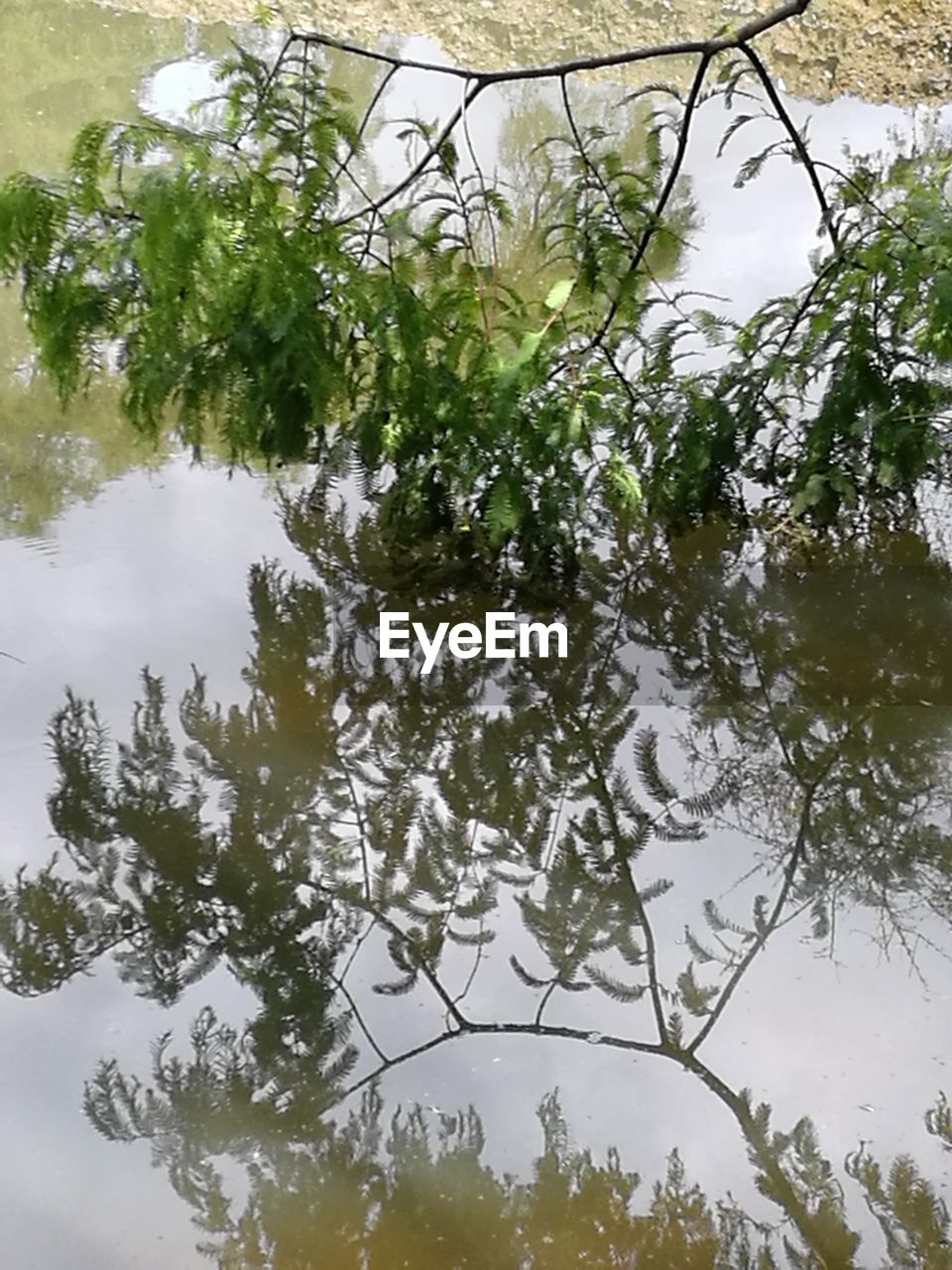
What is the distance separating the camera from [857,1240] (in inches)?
63.6

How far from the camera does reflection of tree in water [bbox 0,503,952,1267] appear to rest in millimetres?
1638

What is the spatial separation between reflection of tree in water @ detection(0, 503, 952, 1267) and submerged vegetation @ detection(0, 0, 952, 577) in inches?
7.6

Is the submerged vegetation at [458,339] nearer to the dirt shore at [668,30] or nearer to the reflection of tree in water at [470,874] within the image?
the reflection of tree in water at [470,874]

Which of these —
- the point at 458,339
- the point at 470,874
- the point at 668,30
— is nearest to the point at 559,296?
the point at 458,339

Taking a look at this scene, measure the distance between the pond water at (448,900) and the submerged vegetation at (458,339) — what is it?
172mm

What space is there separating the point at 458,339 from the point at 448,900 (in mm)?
1042

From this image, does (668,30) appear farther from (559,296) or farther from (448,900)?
(448,900)

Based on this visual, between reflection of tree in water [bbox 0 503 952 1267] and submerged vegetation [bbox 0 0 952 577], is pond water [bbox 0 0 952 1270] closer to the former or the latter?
reflection of tree in water [bbox 0 503 952 1267]

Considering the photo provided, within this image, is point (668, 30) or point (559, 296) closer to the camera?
point (559, 296)

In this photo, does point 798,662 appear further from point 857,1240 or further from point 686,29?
point 686,29

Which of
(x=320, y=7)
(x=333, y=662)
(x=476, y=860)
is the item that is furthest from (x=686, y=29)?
(x=476, y=860)

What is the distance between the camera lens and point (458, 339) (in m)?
2.56

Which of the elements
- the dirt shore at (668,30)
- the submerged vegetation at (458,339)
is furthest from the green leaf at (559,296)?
the dirt shore at (668,30)

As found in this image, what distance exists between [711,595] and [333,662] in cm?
75
